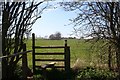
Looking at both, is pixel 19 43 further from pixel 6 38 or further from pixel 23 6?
pixel 23 6

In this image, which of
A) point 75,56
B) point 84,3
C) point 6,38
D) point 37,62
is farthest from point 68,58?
point 84,3

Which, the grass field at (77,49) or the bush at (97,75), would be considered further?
the grass field at (77,49)

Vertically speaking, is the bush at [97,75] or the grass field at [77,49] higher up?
the grass field at [77,49]

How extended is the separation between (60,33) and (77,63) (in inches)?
42.3

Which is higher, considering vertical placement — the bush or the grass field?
the grass field

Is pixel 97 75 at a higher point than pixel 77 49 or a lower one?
lower

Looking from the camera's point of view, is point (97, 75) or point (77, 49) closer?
point (97, 75)

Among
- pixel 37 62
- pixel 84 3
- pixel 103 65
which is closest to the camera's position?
pixel 84 3

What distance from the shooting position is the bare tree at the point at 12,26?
25.2ft

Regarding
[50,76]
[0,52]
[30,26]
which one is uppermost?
[30,26]

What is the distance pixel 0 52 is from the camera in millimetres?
7633

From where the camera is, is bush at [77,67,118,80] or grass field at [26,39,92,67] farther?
grass field at [26,39,92,67]

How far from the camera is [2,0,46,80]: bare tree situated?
7.69m

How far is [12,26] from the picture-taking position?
788cm
